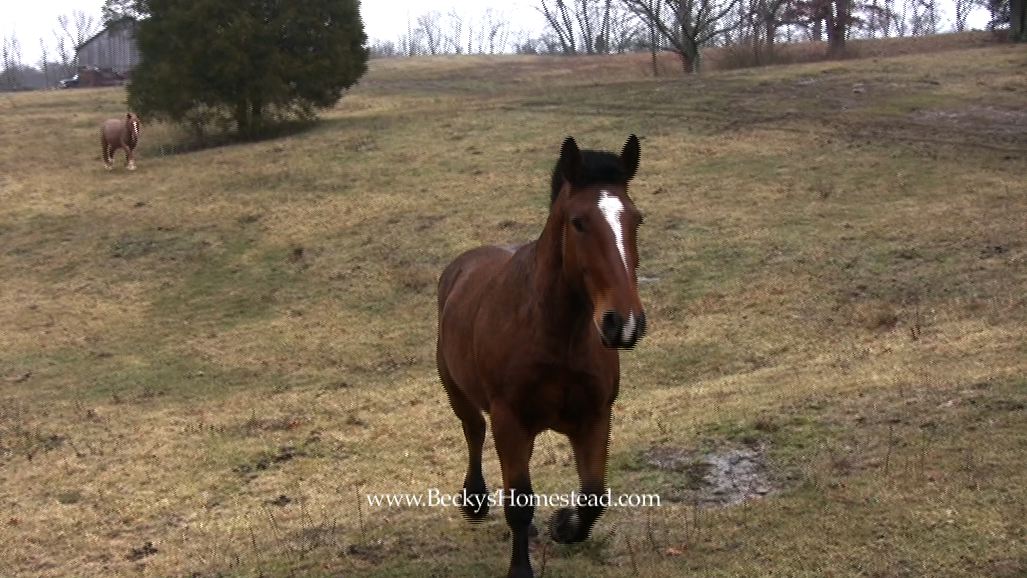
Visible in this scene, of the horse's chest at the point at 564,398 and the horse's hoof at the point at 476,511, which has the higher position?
the horse's chest at the point at 564,398

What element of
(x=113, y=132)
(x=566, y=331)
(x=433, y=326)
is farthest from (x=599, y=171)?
(x=113, y=132)

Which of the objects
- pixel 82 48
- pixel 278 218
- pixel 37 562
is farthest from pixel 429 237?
pixel 82 48

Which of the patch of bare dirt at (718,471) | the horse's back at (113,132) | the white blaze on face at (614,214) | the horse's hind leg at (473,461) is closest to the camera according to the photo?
the white blaze on face at (614,214)

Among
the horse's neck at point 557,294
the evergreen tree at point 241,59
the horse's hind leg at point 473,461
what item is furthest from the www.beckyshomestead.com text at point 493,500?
the evergreen tree at point 241,59

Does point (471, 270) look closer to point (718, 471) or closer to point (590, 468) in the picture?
point (590, 468)

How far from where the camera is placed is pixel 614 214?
4.62 m

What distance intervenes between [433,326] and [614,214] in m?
9.97

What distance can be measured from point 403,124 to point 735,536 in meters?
24.3

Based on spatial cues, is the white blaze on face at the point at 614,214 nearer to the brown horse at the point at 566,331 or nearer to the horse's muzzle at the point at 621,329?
the brown horse at the point at 566,331

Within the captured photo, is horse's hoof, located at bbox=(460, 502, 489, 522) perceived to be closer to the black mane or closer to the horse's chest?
the horse's chest

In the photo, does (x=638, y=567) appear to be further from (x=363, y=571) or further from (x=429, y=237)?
(x=429, y=237)

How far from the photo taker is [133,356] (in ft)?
47.0

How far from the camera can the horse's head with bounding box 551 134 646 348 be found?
429 centimetres

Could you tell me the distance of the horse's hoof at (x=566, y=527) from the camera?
548 cm
